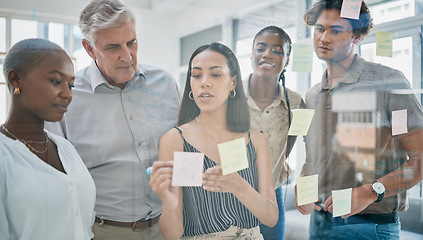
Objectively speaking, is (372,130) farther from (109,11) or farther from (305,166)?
(109,11)

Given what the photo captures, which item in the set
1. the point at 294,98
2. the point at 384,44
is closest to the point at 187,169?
the point at 294,98

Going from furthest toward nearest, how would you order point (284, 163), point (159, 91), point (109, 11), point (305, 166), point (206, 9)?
point (305, 166) → point (284, 163) → point (206, 9) → point (159, 91) → point (109, 11)

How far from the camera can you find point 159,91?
1127mm

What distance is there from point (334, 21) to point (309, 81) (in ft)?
0.96

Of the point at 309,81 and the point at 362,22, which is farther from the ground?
the point at 362,22

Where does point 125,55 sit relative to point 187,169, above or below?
above

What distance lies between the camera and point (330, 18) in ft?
5.04

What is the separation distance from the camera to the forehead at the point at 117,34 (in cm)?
97

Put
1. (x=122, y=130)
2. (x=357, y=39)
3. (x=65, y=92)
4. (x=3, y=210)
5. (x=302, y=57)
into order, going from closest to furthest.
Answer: (x=3, y=210)
(x=65, y=92)
(x=122, y=130)
(x=302, y=57)
(x=357, y=39)

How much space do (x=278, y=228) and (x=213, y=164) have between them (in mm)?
441

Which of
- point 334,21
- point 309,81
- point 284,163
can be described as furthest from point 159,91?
point 334,21

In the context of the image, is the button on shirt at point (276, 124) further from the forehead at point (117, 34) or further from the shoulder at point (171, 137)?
the forehead at point (117, 34)

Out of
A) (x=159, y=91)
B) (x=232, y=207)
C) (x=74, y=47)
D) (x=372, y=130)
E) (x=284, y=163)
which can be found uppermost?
(x=74, y=47)

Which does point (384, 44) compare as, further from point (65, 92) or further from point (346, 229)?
point (65, 92)
